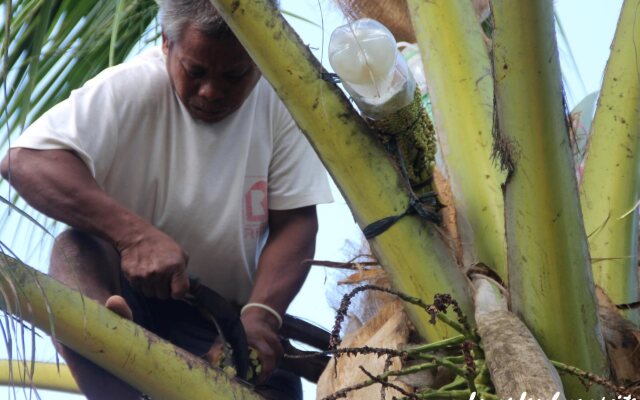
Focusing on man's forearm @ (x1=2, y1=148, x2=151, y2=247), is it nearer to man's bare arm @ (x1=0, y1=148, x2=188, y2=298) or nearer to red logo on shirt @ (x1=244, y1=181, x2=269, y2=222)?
man's bare arm @ (x1=0, y1=148, x2=188, y2=298)

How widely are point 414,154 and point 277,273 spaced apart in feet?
1.86

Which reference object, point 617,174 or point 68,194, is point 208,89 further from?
point 617,174

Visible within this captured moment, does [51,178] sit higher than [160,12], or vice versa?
[160,12]

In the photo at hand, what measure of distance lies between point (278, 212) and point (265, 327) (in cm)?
35

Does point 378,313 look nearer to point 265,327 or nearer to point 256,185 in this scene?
point 265,327

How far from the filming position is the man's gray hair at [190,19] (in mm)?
2639

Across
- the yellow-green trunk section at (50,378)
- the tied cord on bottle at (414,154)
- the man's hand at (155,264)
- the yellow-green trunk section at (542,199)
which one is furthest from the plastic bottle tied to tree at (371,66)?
the yellow-green trunk section at (50,378)

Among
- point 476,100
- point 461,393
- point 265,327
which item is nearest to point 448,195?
point 476,100

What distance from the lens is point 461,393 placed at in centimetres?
190

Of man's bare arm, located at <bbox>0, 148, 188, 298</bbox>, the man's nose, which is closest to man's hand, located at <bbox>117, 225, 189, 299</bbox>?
man's bare arm, located at <bbox>0, 148, 188, 298</bbox>

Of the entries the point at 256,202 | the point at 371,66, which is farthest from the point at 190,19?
the point at 371,66

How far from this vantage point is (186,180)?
2.74m

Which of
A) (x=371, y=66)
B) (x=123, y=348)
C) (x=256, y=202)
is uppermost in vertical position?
(x=371, y=66)

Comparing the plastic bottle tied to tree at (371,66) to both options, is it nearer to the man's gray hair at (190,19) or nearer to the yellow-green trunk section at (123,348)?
the man's gray hair at (190,19)
